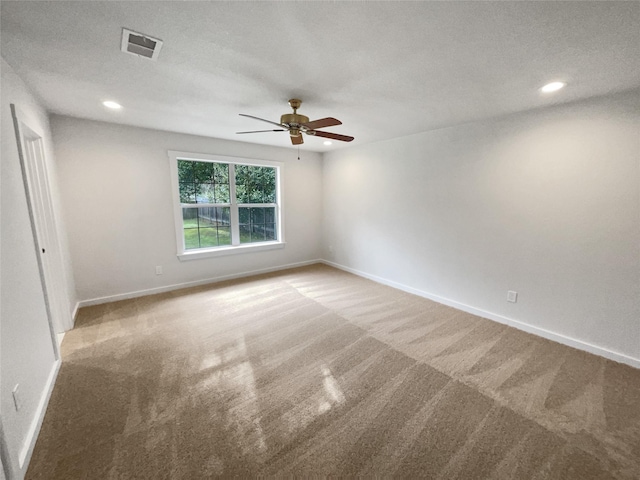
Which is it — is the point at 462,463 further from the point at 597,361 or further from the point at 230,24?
the point at 230,24

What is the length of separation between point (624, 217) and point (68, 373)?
15.6 feet

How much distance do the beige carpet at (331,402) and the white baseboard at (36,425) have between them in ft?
0.12

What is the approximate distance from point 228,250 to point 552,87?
428 centimetres

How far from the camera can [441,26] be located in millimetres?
1323

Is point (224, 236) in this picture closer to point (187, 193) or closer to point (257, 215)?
point (257, 215)

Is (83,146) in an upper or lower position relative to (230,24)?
lower

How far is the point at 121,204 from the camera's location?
333cm

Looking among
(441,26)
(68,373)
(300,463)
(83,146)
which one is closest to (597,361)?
(300,463)

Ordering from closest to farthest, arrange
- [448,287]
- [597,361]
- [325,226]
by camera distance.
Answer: [597,361] → [448,287] → [325,226]

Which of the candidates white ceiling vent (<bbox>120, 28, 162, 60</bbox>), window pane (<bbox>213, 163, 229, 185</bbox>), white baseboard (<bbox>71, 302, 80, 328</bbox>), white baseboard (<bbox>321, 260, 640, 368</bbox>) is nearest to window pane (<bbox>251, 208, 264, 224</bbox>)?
window pane (<bbox>213, 163, 229, 185</bbox>)

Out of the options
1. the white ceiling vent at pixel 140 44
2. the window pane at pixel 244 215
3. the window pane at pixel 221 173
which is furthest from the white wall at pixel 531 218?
the white ceiling vent at pixel 140 44

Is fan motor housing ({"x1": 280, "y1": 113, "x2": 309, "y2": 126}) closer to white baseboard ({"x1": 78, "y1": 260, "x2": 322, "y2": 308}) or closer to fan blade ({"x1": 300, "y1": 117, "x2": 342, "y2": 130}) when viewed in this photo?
fan blade ({"x1": 300, "y1": 117, "x2": 342, "y2": 130})

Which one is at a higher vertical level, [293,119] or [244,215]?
[293,119]

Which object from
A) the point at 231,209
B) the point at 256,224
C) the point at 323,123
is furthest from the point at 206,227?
the point at 323,123
